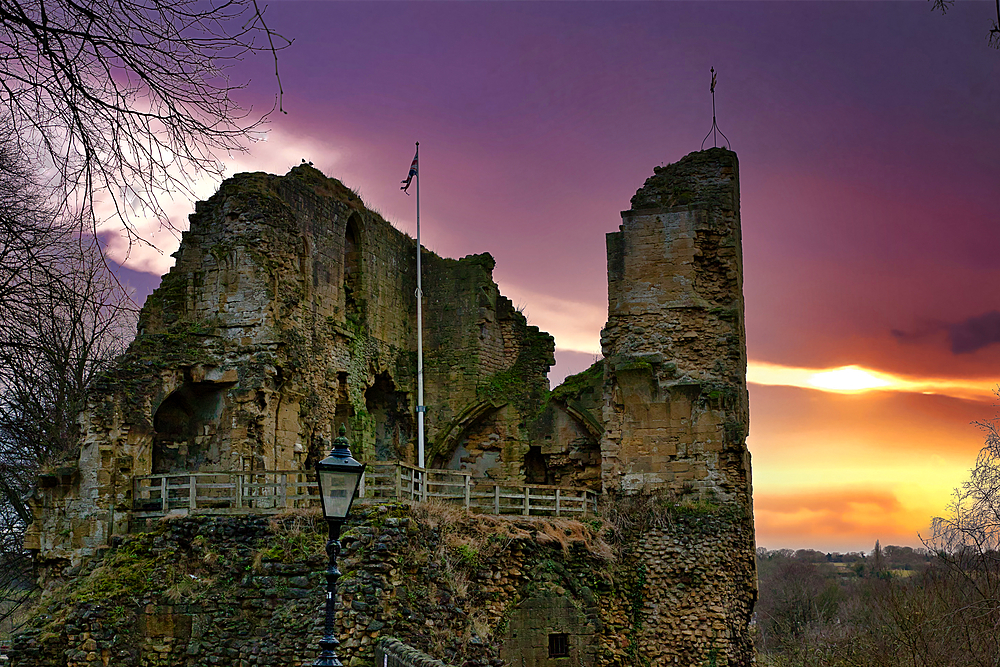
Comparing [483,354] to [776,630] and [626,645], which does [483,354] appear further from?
[776,630]

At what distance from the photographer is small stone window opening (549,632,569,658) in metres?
20.5

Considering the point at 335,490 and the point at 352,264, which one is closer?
the point at 335,490

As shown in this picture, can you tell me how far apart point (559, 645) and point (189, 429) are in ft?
30.0

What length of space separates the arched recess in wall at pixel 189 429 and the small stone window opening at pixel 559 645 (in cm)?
799

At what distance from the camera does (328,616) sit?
9.86m

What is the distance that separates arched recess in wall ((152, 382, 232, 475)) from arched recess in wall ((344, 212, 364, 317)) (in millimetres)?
5542

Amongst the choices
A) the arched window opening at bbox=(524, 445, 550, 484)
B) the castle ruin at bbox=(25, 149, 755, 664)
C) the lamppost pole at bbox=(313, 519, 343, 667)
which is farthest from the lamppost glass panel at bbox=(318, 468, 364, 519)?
the arched window opening at bbox=(524, 445, 550, 484)

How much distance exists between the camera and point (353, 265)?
1083 inches

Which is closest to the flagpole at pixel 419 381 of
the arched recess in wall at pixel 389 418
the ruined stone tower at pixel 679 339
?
the arched recess in wall at pixel 389 418

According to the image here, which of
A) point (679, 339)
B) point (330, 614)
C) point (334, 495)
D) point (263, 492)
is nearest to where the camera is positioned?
point (330, 614)

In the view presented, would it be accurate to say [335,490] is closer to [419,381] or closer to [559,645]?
[559,645]

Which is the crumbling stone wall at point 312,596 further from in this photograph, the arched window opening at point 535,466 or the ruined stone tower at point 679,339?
the arched window opening at point 535,466

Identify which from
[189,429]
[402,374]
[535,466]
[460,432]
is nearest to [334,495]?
[189,429]

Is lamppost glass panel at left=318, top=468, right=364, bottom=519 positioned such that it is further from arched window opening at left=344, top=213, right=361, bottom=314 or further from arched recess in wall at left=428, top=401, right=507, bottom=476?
arched recess in wall at left=428, top=401, right=507, bottom=476
